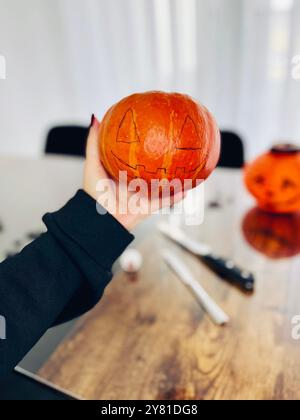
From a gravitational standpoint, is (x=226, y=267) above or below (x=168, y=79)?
below

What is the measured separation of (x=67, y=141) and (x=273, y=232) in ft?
3.36

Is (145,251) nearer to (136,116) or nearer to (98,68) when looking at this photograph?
(136,116)

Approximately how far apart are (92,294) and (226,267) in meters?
0.34

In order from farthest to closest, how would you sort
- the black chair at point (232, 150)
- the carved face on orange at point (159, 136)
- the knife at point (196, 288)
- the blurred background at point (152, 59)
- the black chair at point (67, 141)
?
the blurred background at point (152, 59) → the black chair at point (67, 141) → the black chair at point (232, 150) → the knife at point (196, 288) → the carved face on orange at point (159, 136)

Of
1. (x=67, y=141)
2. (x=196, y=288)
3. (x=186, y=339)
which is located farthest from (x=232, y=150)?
(x=186, y=339)

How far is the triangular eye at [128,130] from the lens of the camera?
15.0 inches

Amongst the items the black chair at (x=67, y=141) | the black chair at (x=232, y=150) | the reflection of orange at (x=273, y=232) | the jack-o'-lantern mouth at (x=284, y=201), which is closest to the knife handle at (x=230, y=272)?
the reflection of orange at (x=273, y=232)

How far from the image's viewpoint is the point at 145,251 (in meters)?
0.79

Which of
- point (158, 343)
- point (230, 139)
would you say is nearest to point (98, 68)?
point (230, 139)

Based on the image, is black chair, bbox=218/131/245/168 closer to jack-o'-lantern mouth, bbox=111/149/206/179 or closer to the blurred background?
the blurred background

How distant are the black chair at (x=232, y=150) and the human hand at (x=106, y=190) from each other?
916 mm

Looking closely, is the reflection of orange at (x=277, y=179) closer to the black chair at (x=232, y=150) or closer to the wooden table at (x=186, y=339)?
the wooden table at (x=186, y=339)

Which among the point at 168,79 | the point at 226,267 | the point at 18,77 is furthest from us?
the point at 18,77
